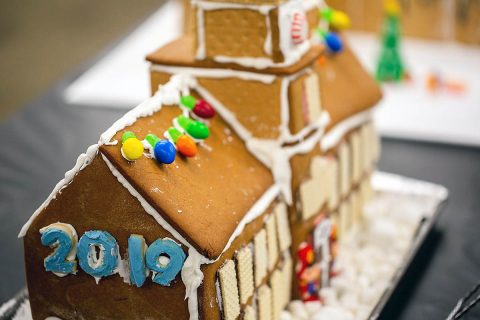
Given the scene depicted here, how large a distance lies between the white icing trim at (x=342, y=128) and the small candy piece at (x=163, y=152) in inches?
41.0

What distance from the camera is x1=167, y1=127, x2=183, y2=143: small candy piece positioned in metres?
3.46

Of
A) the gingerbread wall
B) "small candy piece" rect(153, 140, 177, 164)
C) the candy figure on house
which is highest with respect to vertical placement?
"small candy piece" rect(153, 140, 177, 164)

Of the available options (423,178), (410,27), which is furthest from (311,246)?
(410,27)

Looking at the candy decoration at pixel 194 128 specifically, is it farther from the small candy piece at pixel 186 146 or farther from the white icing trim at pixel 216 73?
the white icing trim at pixel 216 73

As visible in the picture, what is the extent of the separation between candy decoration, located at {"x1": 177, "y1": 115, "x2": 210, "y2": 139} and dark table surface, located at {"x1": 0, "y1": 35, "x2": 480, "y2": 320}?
1.24 metres

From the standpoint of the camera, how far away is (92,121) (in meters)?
6.21

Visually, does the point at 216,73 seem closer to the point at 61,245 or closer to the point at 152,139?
the point at 152,139

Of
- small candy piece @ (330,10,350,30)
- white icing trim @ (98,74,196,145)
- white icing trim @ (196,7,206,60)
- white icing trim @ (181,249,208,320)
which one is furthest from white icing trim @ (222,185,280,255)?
small candy piece @ (330,10,350,30)

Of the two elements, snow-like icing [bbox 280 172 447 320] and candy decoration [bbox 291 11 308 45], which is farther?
snow-like icing [bbox 280 172 447 320]

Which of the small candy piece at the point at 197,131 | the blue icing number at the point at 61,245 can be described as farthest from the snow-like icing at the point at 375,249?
the blue icing number at the point at 61,245

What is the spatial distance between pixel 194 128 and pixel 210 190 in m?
0.28

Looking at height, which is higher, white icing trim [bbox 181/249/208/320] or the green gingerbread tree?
white icing trim [bbox 181/249/208/320]

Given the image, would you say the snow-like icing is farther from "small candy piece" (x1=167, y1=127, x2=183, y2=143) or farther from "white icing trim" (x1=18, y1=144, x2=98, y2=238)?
"white icing trim" (x1=18, y1=144, x2=98, y2=238)

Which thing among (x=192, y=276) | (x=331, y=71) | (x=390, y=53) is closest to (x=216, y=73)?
(x=331, y=71)
